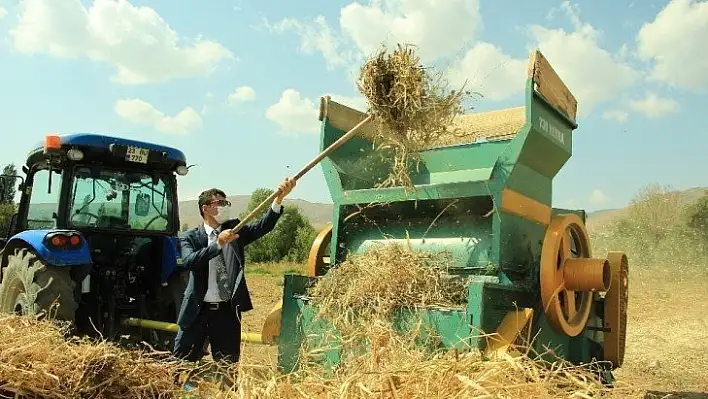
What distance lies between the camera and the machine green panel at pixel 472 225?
3457mm

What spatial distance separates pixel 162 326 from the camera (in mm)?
4875

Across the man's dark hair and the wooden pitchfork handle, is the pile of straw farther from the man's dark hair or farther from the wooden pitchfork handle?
the man's dark hair

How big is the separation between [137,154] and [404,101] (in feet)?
9.40

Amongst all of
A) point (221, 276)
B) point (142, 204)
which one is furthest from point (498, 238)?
point (142, 204)

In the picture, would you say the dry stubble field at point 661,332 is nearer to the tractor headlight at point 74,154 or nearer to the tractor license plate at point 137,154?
the tractor license plate at point 137,154

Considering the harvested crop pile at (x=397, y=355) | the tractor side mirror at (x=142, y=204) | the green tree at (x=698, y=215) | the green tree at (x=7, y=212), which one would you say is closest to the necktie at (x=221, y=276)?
the harvested crop pile at (x=397, y=355)

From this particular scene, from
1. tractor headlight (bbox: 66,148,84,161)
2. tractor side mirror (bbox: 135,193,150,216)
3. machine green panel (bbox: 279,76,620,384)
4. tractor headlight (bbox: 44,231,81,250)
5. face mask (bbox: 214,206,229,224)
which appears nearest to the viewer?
machine green panel (bbox: 279,76,620,384)

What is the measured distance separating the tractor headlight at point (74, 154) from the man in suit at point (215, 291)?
1.76 metres

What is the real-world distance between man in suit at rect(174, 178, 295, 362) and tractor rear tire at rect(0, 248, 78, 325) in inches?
48.2

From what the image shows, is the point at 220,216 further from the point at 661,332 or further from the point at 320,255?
the point at 661,332

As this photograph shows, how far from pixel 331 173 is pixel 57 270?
7.63 feet

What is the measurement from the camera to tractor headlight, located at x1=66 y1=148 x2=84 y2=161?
530 centimetres

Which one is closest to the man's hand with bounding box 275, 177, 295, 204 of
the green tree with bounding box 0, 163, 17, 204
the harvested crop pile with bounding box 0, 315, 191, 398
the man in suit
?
the man in suit

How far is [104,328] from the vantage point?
5.43m
